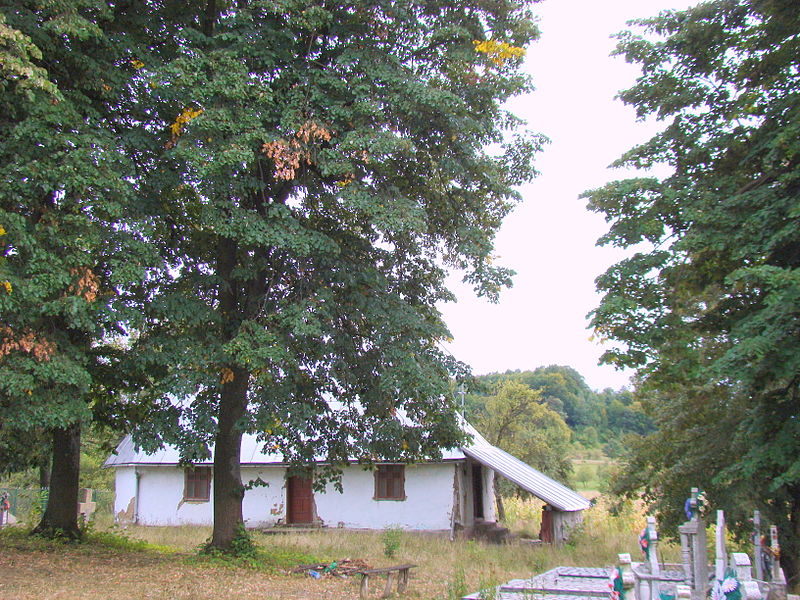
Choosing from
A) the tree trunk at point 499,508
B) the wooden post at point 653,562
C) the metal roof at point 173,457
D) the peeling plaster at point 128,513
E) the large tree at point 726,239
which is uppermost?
the large tree at point 726,239

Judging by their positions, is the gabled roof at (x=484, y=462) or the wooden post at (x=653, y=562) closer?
the wooden post at (x=653, y=562)

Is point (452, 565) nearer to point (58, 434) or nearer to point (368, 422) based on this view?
point (368, 422)

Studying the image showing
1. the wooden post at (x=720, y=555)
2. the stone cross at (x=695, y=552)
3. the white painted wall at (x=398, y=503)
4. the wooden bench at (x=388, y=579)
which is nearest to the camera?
the wooden post at (x=720, y=555)

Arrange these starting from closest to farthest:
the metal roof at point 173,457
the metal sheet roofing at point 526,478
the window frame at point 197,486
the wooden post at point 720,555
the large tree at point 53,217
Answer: the wooden post at point 720,555, the large tree at point 53,217, the metal sheet roofing at point 526,478, the metal roof at point 173,457, the window frame at point 197,486

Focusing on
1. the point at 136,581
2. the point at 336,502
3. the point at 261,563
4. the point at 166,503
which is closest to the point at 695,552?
the point at 261,563

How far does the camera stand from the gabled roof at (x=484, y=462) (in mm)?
22906

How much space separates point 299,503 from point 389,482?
3500 mm

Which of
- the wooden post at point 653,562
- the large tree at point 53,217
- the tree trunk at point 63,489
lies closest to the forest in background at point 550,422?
the wooden post at point 653,562

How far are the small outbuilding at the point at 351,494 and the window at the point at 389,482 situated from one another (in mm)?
35

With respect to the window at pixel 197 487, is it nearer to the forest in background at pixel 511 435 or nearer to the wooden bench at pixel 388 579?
the forest in background at pixel 511 435

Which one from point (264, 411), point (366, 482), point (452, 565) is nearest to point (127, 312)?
point (264, 411)

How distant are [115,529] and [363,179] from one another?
616 inches

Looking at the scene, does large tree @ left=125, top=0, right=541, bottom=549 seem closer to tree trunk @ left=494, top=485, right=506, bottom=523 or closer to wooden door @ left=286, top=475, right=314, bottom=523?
wooden door @ left=286, top=475, right=314, bottom=523

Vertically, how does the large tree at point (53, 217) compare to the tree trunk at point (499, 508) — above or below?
above
